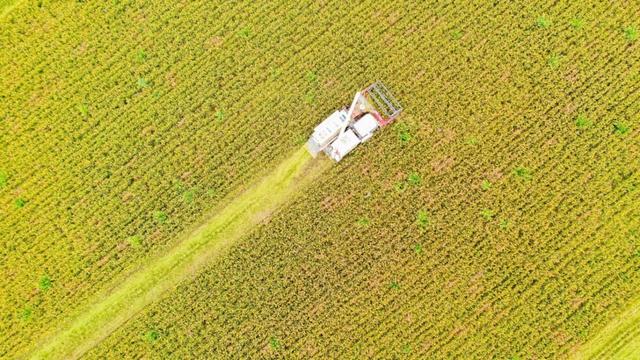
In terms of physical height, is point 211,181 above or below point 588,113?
above

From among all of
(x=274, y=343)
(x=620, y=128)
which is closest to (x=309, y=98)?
(x=274, y=343)

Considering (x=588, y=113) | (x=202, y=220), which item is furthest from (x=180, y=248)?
(x=588, y=113)

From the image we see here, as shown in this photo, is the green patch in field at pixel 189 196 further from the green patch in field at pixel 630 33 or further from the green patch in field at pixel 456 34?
the green patch in field at pixel 630 33

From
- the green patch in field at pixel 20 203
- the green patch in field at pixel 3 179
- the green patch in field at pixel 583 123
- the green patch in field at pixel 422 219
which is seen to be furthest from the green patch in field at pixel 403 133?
the green patch in field at pixel 3 179

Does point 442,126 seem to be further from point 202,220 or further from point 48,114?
point 48,114

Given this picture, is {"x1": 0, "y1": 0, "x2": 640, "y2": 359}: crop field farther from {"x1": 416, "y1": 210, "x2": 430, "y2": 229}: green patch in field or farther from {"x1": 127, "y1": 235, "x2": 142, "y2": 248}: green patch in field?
{"x1": 416, "y1": 210, "x2": 430, "y2": 229}: green patch in field

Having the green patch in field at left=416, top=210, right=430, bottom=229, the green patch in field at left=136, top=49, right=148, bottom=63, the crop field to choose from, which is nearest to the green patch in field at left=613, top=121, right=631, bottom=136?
the crop field
